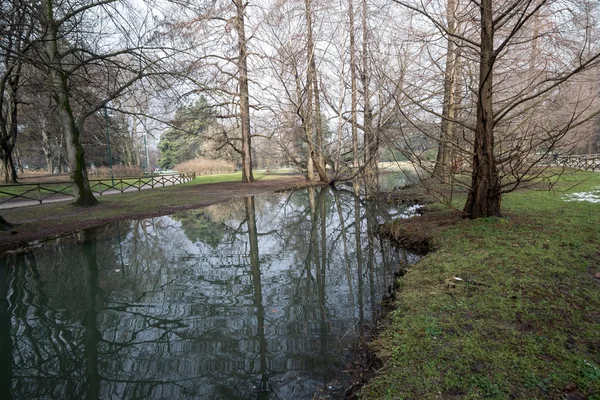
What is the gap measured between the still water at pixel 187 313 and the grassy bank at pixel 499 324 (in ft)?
2.30

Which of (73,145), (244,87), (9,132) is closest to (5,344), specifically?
(73,145)

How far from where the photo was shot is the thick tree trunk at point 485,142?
18.4ft

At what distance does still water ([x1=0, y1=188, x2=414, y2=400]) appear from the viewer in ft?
9.62

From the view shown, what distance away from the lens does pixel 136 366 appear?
3150 millimetres

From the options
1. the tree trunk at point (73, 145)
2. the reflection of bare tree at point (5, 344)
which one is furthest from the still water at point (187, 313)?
the tree trunk at point (73, 145)

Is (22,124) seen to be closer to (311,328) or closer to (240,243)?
(240,243)

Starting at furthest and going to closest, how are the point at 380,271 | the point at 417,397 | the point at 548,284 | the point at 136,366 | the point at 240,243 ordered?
the point at 240,243
the point at 380,271
the point at 548,284
the point at 136,366
the point at 417,397

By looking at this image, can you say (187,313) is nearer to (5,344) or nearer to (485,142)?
(5,344)

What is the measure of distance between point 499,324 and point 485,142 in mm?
4037

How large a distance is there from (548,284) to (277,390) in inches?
119

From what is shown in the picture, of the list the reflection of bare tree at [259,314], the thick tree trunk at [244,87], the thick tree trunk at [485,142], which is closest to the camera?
the reflection of bare tree at [259,314]

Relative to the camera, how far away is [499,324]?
111 inches

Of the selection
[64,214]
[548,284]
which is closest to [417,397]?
[548,284]

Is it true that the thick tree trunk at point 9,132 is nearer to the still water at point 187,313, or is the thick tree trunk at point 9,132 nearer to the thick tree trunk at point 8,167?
the thick tree trunk at point 8,167
